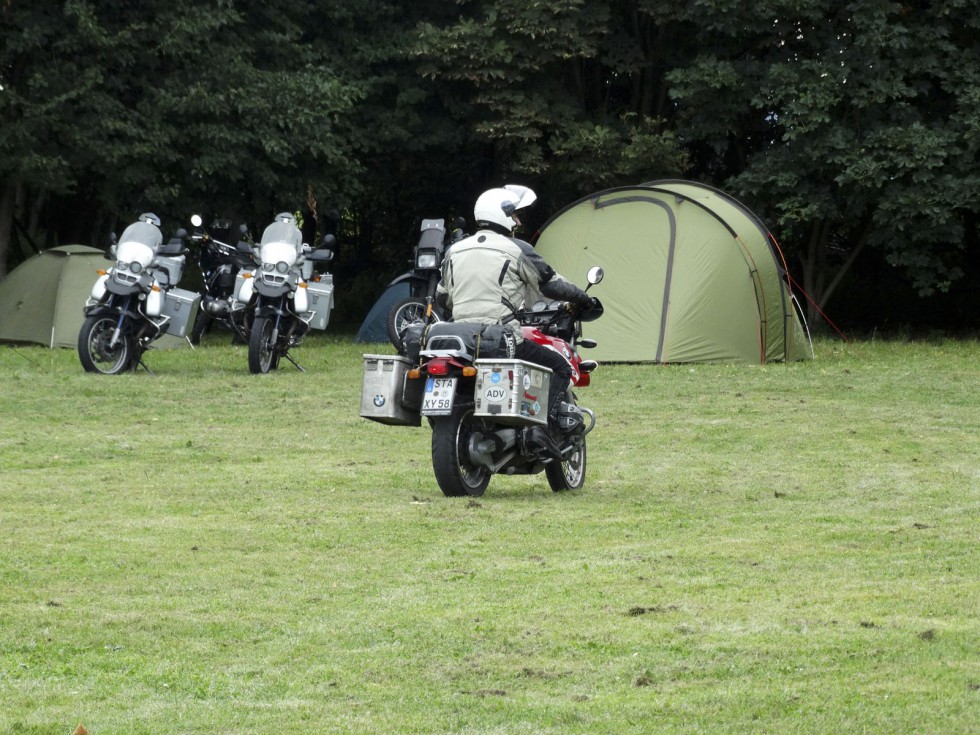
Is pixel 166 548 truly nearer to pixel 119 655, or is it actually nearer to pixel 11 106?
pixel 119 655

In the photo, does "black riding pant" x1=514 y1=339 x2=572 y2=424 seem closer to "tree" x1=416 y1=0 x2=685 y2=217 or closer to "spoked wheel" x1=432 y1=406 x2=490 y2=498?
"spoked wheel" x1=432 y1=406 x2=490 y2=498

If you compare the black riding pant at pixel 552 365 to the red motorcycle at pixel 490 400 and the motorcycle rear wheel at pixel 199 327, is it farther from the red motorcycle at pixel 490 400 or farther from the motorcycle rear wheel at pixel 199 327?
the motorcycle rear wheel at pixel 199 327

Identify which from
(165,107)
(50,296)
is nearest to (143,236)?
(50,296)

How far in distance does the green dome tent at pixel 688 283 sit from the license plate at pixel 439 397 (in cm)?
964

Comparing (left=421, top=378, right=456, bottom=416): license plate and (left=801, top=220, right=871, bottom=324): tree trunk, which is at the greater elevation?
(left=801, top=220, right=871, bottom=324): tree trunk

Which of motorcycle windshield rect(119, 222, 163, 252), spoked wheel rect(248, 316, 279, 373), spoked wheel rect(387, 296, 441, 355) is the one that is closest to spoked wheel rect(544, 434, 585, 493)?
spoked wheel rect(248, 316, 279, 373)

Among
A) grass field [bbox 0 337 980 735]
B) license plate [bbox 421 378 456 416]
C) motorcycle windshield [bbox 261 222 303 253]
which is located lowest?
grass field [bbox 0 337 980 735]

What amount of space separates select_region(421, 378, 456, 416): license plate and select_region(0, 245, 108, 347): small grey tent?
13123mm

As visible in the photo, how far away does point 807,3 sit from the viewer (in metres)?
23.1

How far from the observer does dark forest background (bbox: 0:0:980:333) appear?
22359mm

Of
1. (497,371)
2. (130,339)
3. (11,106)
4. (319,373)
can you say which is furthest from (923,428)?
(11,106)

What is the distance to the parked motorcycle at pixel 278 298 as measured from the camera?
54.9 ft

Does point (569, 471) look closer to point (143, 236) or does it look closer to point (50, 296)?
point (143, 236)

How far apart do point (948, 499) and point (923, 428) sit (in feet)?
12.4
